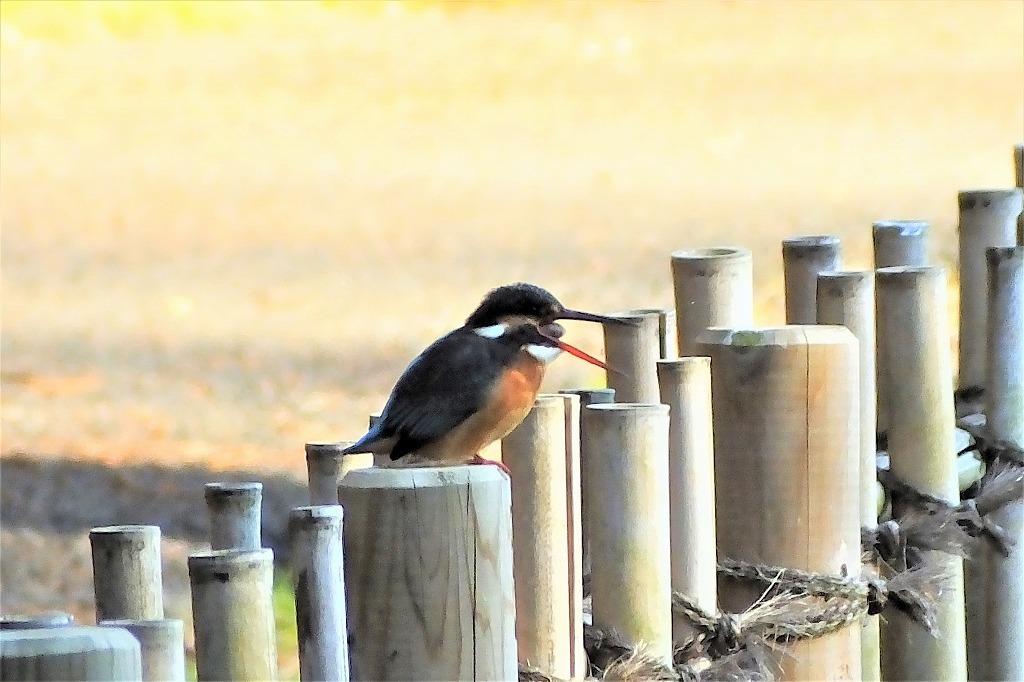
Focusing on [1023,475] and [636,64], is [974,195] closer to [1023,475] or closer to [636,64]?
[1023,475]

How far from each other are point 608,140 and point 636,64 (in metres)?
0.37

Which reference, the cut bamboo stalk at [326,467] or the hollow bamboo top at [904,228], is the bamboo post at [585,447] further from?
the hollow bamboo top at [904,228]

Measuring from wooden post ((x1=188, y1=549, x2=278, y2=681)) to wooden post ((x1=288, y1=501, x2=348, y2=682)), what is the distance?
0.07 m

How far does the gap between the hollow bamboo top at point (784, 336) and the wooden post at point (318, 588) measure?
1.43 feet

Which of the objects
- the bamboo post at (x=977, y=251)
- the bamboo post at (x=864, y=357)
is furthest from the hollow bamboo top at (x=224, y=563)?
the bamboo post at (x=977, y=251)

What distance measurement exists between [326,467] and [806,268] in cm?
75

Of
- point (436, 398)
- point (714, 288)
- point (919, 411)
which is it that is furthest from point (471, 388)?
point (919, 411)

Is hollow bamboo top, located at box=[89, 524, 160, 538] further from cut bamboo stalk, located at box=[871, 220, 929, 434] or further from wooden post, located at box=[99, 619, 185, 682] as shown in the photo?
cut bamboo stalk, located at box=[871, 220, 929, 434]

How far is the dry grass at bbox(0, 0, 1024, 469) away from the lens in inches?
197

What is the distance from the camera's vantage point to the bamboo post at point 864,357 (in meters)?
1.79

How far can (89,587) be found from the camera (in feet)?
14.0

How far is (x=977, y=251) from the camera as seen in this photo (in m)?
2.26

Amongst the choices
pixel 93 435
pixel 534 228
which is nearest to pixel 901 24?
pixel 534 228

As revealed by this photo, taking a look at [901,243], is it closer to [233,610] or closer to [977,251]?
[977,251]
